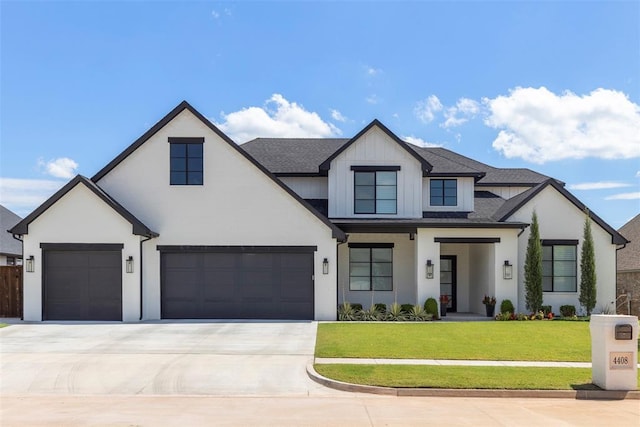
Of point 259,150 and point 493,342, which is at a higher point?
point 259,150

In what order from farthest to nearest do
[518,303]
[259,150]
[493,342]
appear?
[259,150]
[518,303]
[493,342]

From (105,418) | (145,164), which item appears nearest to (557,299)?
(145,164)

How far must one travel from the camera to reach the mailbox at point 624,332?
32.0 ft

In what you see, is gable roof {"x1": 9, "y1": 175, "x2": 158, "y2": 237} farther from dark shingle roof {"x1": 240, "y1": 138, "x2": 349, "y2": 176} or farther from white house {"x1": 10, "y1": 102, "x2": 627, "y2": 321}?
dark shingle roof {"x1": 240, "y1": 138, "x2": 349, "y2": 176}

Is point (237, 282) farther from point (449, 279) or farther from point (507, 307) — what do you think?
point (507, 307)

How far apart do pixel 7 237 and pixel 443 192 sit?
26.5 meters

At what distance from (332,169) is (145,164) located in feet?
24.4

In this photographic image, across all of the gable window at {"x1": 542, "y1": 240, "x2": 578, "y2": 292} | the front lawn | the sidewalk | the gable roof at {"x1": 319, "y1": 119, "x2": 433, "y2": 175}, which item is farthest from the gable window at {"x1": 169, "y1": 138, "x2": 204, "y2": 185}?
the gable window at {"x1": 542, "y1": 240, "x2": 578, "y2": 292}

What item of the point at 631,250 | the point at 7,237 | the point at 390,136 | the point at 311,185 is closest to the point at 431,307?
the point at 390,136

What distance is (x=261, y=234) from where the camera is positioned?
19719mm

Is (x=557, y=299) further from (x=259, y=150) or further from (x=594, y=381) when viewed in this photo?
(x=259, y=150)

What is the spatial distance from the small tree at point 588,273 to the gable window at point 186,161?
1512 centimetres

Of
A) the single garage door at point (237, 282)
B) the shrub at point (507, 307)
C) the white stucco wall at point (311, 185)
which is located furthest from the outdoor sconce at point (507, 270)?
the white stucco wall at point (311, 185)

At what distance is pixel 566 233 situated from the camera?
22.0 meters
